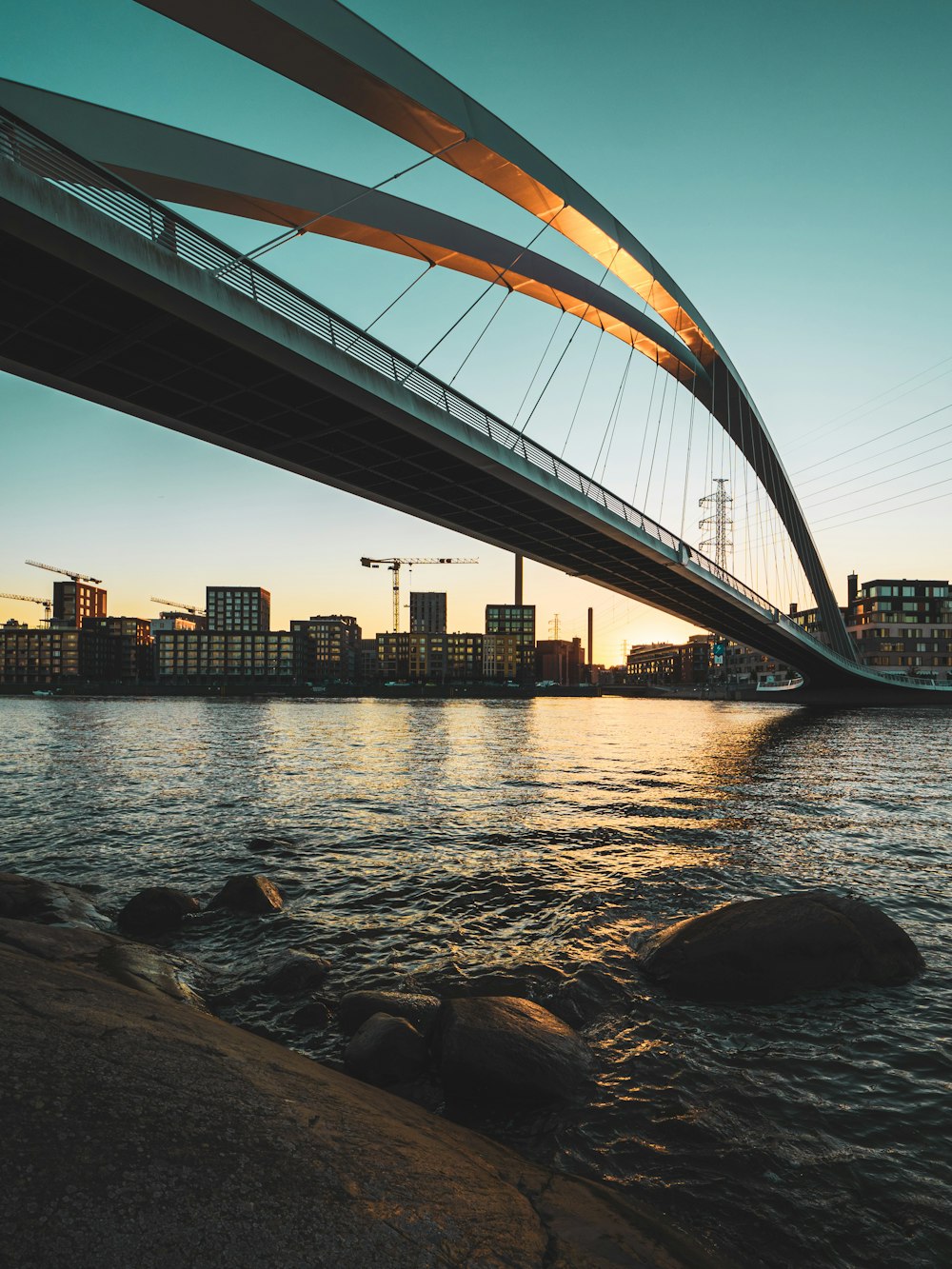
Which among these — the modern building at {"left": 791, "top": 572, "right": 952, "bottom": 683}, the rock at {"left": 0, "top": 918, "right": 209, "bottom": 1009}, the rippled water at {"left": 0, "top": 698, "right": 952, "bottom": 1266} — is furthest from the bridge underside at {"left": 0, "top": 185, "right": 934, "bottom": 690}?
the modern building at {"left": 791, "top": 572, "right": 952, "bottom": 683}

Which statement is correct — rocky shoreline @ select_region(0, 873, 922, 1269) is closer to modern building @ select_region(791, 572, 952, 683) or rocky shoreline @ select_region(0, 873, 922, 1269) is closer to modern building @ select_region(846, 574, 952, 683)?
modern building @ select_region(791, 572, 952, 683)

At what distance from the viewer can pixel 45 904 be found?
859 centimetres

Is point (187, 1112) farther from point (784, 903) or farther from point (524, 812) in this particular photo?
point (524, 812)

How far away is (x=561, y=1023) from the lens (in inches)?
227

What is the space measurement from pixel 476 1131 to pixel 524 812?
12.4 meters

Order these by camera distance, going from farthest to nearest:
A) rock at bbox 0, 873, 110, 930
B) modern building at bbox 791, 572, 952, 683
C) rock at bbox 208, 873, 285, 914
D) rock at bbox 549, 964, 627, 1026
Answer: modern building at bbox 791, 572, 952, 683 < rock at bbox 208, 873, 285, 914 < rock at bbox 0, 873, 110, 930 < rock at bbox 549, 964, 627, 1026

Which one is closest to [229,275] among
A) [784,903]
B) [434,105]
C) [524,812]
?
[434,105]

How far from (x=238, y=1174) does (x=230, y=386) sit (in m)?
21.6

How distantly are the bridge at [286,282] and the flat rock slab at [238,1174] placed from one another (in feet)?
50.5

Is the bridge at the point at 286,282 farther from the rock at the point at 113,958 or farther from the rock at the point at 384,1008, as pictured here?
the rock at the point at 384,1008

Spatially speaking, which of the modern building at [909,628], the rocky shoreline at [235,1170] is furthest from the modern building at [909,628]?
the rocky shoreline at [235,1170]

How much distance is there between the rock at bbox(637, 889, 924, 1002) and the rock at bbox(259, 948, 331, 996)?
3.53m

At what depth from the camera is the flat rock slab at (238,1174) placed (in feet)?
7.85

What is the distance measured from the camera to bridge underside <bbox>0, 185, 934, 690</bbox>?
15.2 meters
